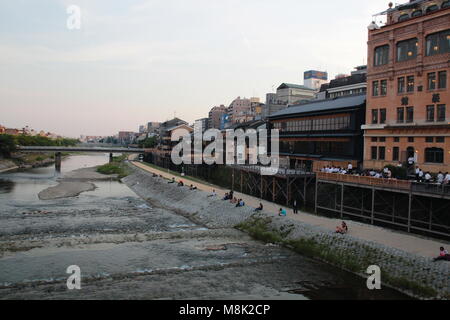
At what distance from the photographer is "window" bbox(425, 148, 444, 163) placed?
116ft

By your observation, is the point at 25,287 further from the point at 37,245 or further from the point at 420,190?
the point at 420,190

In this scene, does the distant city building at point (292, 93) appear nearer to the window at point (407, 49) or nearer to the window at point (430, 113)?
the window at point (407, 49)

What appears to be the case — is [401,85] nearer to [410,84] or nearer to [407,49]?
[410,84]

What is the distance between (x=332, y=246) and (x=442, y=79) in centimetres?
2049

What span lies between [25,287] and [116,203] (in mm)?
33249

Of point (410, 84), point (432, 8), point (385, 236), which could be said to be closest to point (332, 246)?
point (385, 236)

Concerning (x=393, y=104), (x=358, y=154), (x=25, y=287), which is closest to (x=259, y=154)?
(x=358, y=154)

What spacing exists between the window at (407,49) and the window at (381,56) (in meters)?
1.64

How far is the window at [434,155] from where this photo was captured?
116ft

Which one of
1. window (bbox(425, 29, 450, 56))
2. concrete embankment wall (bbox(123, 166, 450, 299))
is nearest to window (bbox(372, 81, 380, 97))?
window (bbox(425, 29, 450, 56))

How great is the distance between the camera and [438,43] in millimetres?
35844

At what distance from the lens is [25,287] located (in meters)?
21.7

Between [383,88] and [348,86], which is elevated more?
[348,86]

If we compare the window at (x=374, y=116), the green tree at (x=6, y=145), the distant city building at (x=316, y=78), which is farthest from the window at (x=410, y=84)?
the green tree at (x=6, y=145)
